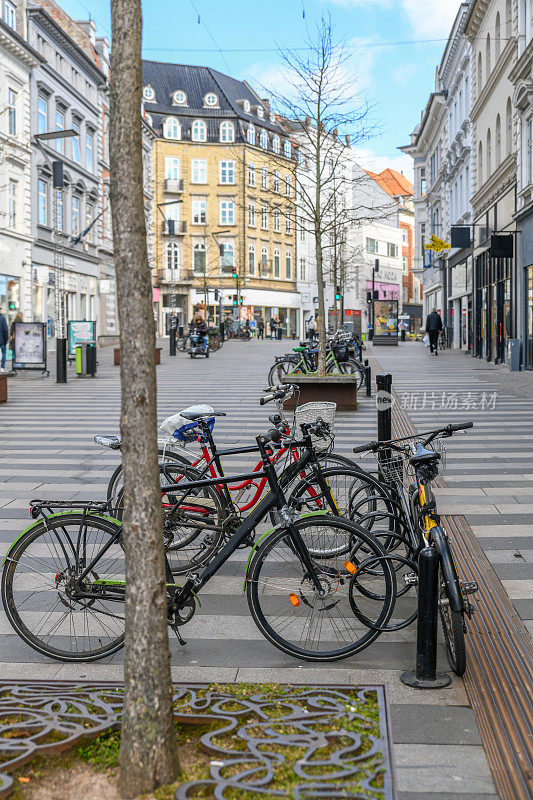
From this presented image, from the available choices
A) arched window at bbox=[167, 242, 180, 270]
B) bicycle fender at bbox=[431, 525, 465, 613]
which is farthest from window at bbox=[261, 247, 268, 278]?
bicycle fender at bbox=[431, 525, 465, 613]

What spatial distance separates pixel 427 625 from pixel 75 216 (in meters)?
44.4

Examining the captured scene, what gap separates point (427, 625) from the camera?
4.04 meters

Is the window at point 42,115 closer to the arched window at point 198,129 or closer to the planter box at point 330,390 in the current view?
the planter box at point 330,390

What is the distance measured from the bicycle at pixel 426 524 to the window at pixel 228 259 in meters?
70.6

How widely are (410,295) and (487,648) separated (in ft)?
370

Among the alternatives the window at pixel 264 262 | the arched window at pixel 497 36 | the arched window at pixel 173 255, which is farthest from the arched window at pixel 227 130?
the arched window at pixel 497 36

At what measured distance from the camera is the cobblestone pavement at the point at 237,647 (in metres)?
3.36

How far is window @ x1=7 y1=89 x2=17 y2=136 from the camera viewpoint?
3572 centimetres

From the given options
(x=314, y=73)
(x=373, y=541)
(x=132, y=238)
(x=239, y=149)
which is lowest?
(x=373, y=541)

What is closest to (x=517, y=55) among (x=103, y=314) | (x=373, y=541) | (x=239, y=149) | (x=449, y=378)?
(x=449, y=378)

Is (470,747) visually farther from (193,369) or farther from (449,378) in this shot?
(193,369)

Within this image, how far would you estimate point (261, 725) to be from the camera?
3357mm

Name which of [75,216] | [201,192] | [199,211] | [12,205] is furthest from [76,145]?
[201,192]

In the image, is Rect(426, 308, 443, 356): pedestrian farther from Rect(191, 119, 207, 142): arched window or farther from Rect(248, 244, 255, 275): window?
Rect(191, 119, 207, 142): arched window
